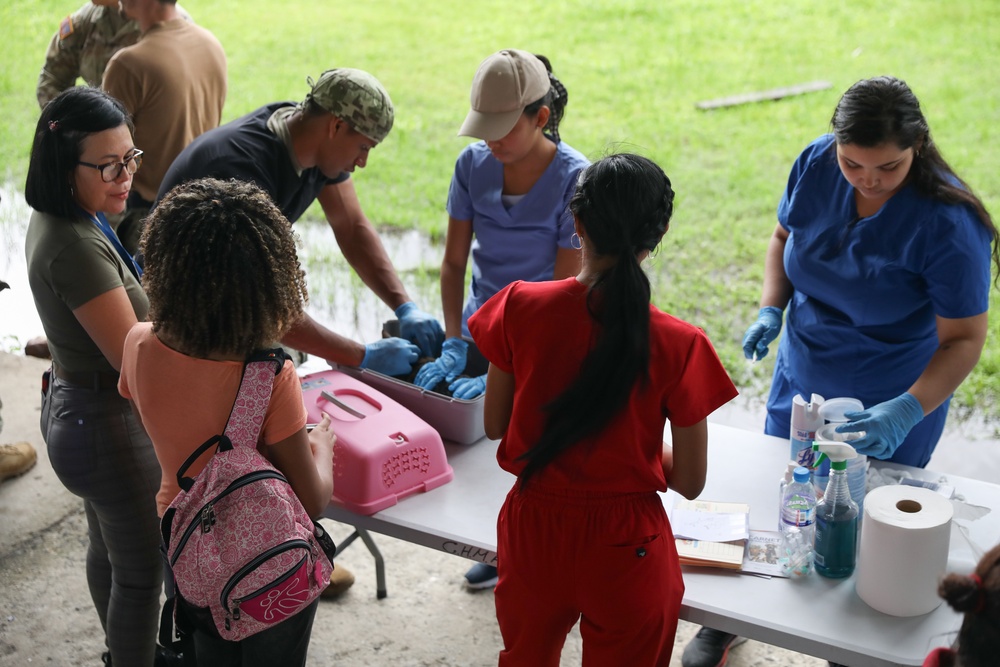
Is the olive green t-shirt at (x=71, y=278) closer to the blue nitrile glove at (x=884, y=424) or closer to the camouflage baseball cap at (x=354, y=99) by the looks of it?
the camouflage baseball cap at (x=354, y=99)

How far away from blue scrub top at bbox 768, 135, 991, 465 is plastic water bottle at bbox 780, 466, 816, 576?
1.71ft

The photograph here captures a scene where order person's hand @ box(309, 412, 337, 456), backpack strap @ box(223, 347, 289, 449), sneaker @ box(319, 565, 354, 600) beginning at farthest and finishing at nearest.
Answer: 1. sneaker @ box(319, 565, 354, 600)
2. person's hand @ box(309, 412, 337, 456)
3. backpack strap @ box(223, 347, 289, 449)

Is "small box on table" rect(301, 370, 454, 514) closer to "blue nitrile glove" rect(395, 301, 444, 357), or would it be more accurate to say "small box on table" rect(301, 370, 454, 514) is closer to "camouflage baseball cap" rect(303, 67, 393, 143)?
"blue nitrile glove" rect(395, 301, 444, 357)

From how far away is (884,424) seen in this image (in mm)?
1950

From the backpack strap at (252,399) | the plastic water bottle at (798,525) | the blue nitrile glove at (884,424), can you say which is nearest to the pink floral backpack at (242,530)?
the backpack strap at (252,399)

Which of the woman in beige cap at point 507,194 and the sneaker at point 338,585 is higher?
the woman in beige cap at point 507,194

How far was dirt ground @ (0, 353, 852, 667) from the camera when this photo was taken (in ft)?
8.66

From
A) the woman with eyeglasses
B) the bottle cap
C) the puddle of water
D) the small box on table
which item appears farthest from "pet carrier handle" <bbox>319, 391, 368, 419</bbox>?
the puddle of water

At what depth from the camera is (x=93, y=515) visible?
2.19m

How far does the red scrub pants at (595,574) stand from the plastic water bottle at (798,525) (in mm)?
275

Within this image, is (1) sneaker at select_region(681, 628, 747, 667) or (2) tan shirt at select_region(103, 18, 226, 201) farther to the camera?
(2) tan shirt at select_region(103, 18, 226, 201)

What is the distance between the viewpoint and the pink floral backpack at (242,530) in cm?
155

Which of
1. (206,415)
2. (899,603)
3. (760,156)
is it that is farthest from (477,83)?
(760,156)

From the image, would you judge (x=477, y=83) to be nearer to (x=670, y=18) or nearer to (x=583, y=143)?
(x=583, y=143)
